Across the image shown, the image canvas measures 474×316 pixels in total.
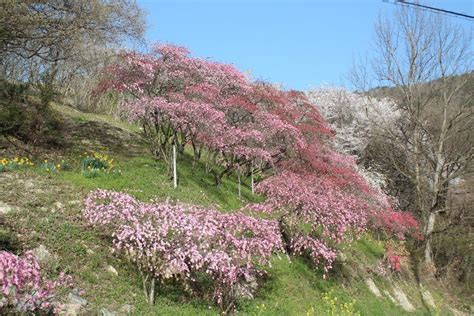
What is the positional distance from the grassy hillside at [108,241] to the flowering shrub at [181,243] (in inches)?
13.3

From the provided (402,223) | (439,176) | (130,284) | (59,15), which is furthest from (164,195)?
(439,176)

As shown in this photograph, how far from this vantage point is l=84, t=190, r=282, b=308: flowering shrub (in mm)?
7508

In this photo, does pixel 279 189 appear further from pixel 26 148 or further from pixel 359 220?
pixel 26 148

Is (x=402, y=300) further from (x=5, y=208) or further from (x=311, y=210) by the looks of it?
(x=5, y=208)

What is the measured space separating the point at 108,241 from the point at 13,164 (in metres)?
3.41

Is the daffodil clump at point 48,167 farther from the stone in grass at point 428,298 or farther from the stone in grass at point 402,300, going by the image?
the stone in grass at point 428,298

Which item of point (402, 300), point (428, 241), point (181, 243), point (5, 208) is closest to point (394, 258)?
point (402, 300)

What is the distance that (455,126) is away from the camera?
23.2m

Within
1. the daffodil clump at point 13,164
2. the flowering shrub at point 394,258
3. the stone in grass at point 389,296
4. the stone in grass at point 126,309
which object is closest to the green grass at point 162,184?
the daffodil clump at point 13,164

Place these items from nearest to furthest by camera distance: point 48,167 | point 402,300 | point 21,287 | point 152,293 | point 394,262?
point 21,287
point 152,293
point 48,167
point 402,300
point 394,262

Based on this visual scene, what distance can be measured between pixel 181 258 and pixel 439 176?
17.5 m

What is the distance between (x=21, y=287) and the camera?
538cm

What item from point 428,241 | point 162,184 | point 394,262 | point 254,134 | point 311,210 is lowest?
point 394,262

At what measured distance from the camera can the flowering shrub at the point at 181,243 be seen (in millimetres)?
7508
